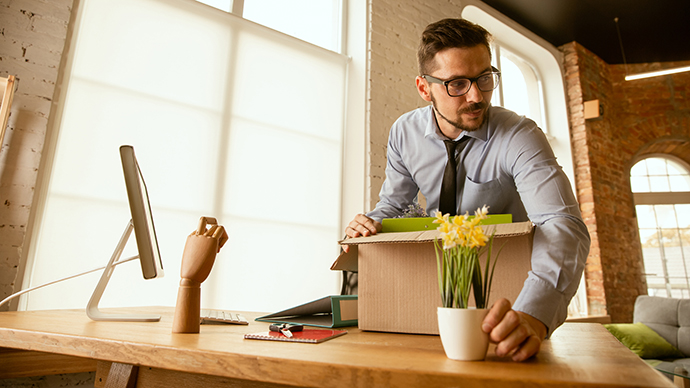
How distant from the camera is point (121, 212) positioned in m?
2.26

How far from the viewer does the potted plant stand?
0.54 m

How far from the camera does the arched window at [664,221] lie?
5652 millimetres

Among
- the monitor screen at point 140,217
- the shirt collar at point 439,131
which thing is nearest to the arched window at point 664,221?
the shirt collar at point 439,131

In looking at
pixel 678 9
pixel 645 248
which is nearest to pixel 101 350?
pixel 678 9

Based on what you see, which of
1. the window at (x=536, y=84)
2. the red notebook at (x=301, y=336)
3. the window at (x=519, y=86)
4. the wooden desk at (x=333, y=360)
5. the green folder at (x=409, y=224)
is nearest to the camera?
the wooden desk at (x=333, y=360)

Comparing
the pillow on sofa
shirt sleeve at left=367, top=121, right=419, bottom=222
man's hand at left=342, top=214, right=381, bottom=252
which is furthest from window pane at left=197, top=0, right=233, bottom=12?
the pillow on sofa

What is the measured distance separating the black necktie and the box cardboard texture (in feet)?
1.57

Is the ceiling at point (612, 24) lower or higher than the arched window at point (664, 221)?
higher

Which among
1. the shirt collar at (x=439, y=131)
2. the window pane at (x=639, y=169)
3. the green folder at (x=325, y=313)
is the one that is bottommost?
the green folder at (x=325, y=313)

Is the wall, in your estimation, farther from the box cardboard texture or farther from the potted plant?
the potted plant

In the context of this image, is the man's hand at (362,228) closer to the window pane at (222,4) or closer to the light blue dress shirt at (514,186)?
the light blue dress shirt at (514,186)

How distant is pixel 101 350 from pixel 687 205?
24.4 ft

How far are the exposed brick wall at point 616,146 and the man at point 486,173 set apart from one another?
4.42m

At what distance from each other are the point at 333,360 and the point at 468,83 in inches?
36.9
